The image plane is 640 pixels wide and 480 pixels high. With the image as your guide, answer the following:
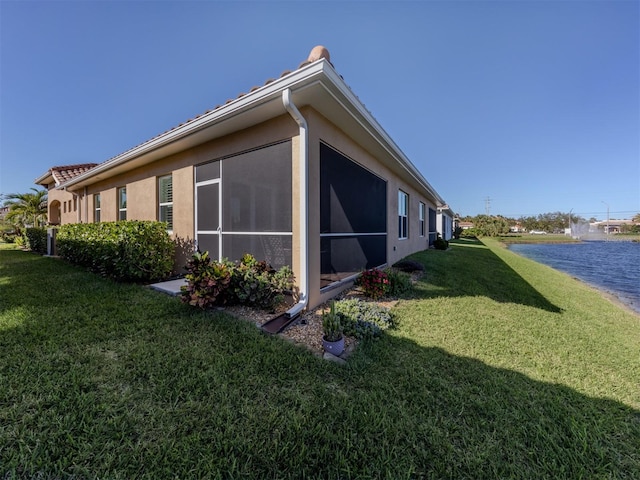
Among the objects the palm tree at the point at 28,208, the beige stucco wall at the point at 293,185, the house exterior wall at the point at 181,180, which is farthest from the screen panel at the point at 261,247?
the palm tree at the point at 28,208

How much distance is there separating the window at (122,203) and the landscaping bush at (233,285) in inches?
272

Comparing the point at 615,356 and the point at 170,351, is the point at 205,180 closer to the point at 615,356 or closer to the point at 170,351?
the point at 170,351

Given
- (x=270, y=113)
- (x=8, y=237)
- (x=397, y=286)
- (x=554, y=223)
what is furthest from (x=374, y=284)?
(x=554, y=223)

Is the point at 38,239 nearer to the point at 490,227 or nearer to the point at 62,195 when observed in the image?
the point at 62,195

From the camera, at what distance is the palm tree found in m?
17.3

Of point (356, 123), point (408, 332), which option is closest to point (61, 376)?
point (408, 332)

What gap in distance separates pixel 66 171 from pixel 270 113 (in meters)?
16.2

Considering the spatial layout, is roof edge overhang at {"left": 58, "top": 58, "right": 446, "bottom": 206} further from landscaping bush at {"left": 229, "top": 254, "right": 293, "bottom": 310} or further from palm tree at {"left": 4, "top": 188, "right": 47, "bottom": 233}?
palm tree at {"left": 4, "top": 188, "right": 47, "bottom": 233}

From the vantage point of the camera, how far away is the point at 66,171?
14.4 m

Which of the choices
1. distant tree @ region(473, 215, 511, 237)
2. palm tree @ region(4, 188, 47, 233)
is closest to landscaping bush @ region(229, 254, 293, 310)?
palm tree @ region(4, 188, 47, 233)

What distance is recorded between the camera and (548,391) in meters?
2.86

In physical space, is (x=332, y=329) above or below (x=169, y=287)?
below

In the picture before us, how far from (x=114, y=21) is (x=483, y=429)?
1120 centimetres

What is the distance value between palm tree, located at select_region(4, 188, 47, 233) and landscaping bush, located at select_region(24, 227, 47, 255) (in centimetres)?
600
